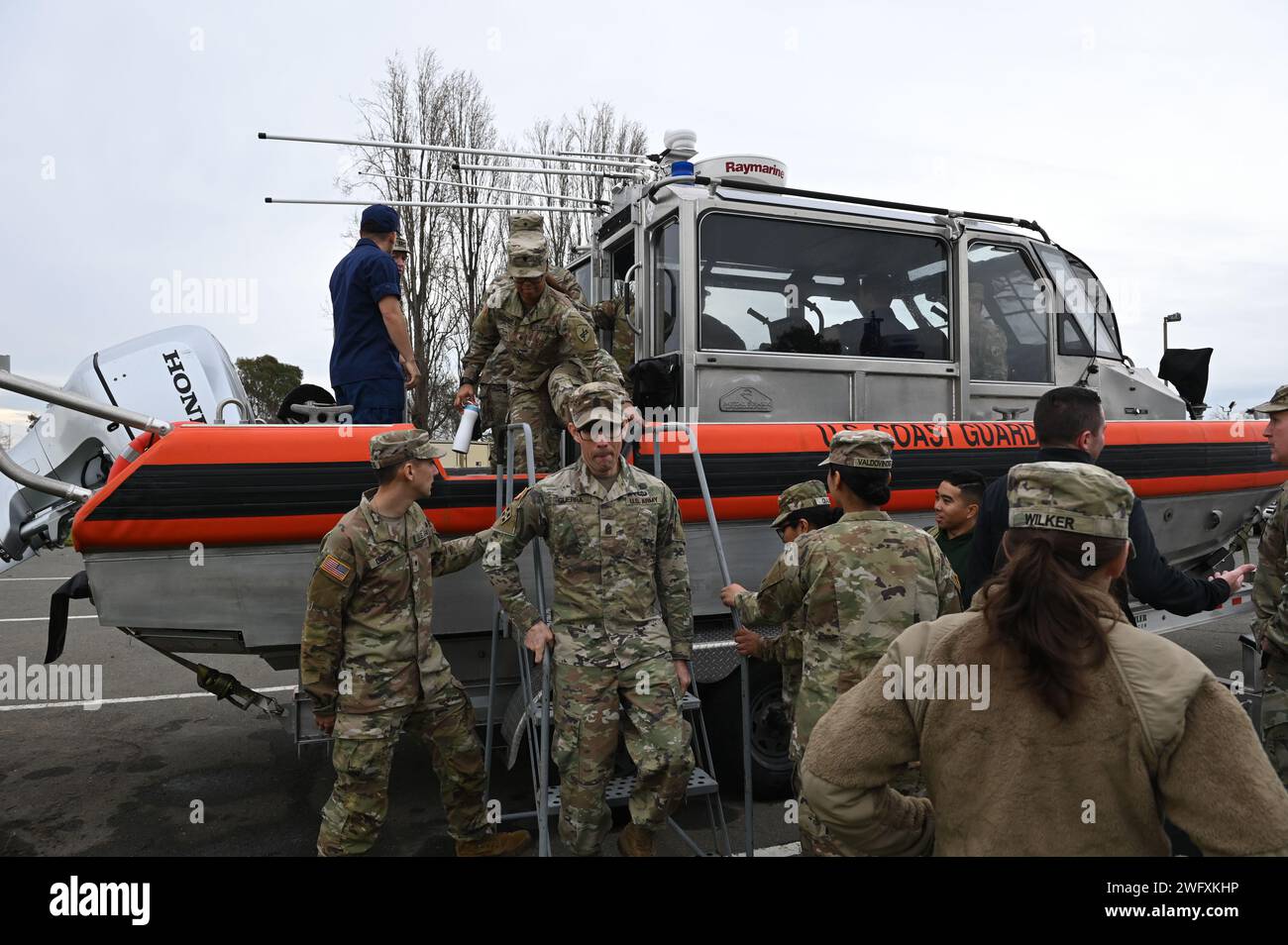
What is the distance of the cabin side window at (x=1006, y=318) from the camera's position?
4531 mm

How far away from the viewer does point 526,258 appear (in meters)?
3.43

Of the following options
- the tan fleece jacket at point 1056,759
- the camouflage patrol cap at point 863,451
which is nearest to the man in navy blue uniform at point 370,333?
the camouflage patrol cap at point 863,451

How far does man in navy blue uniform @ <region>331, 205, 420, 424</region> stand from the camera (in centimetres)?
368

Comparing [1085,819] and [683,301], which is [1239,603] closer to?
[683,301]

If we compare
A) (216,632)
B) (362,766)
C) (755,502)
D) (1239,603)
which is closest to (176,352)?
(216,632)

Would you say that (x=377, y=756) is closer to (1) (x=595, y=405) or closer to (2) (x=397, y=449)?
(2) (x=397, y=449)

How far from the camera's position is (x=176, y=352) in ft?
11.8

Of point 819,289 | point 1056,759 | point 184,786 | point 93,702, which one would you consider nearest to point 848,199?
point 819,289

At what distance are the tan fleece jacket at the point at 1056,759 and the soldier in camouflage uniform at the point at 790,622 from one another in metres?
1.33

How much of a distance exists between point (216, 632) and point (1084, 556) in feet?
10.0

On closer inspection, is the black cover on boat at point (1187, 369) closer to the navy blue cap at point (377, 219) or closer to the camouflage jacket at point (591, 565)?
the camouflage jacket at point (591, 565)

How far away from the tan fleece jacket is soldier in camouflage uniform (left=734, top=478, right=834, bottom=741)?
4.37ft

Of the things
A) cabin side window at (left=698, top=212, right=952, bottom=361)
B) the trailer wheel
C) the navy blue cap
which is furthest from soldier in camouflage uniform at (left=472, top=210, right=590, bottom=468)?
the trailer wheel
